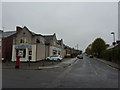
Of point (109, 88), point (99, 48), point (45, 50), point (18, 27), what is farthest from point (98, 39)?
point (109, 88)

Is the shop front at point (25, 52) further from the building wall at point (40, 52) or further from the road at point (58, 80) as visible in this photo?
the road at point (58, 80)

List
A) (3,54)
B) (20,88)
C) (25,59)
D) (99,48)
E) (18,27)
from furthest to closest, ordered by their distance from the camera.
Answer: (99,48)
(18,27)
(3,54)
(25,59)
(20,88)

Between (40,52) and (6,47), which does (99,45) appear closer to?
(40,52)

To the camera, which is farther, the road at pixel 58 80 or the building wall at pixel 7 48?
the building wall at pixel 7 48

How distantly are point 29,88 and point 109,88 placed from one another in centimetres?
441

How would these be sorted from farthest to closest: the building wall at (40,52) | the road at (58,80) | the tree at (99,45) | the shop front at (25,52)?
1. the tree at (99,45)
2. the building wall at (40,52)
3. the shop front at (25,52)
4. the road at (58,80)

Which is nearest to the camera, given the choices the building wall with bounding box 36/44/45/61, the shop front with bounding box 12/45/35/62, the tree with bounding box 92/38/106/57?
the shop front with bounding box 12/45/35/62

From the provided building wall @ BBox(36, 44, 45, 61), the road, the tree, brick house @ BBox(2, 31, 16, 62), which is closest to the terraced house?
building wall @ BBox(36, 44, 45, 61)

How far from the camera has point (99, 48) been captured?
7281 cm

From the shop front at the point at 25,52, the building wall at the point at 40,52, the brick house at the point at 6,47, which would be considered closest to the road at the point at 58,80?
the shop front at the point at 25,52

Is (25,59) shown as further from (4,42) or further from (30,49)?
(4,42)

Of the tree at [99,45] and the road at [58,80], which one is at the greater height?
the tree at [99,45]

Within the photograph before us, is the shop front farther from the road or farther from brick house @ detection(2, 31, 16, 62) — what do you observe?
the road

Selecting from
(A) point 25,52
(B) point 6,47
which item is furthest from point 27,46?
(B) point 6,47
